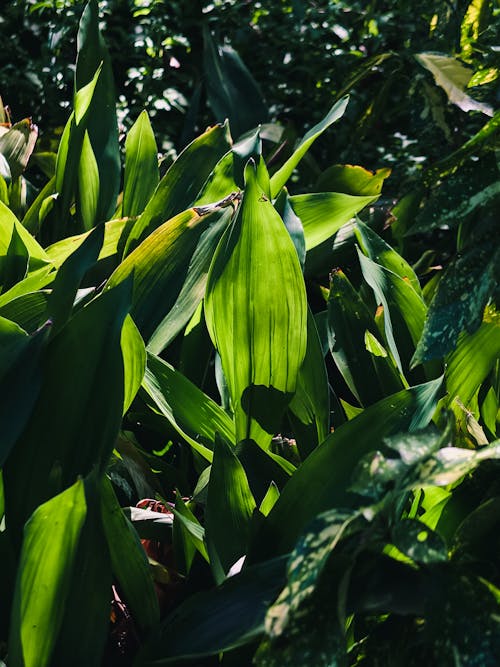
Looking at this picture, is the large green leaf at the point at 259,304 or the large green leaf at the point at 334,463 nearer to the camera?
the large green leaf at the point at 334,463

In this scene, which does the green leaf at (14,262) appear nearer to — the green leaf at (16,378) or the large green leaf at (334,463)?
the green leaf at (16,378)

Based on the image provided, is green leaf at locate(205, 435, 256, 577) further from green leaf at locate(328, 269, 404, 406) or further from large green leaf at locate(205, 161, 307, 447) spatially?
green leaf at locate(328, 269, 404, 406)

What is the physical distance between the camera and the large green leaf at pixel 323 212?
1643 millimetres

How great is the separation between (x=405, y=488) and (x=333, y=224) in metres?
0.98

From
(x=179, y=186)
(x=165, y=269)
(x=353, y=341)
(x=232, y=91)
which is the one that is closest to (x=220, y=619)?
(x=353, y=341)

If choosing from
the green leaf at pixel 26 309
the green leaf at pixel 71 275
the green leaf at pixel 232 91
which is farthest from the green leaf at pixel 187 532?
the green leaf at pixel 232 91

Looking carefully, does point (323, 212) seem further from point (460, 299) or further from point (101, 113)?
point (460, 299)

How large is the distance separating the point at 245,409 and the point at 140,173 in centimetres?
80

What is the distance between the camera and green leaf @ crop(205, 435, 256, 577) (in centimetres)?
102

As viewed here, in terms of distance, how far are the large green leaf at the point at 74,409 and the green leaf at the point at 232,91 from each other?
62.4 inches

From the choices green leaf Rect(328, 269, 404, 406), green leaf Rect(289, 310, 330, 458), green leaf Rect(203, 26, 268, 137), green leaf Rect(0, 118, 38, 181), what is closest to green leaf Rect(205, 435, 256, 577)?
green leaf Rect(289, 310, 330, 458)

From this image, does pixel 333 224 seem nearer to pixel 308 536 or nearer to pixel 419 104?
pixel 419 104

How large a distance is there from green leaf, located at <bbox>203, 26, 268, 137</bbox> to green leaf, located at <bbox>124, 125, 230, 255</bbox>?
756 mm

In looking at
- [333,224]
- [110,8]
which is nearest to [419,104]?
[333,224]
